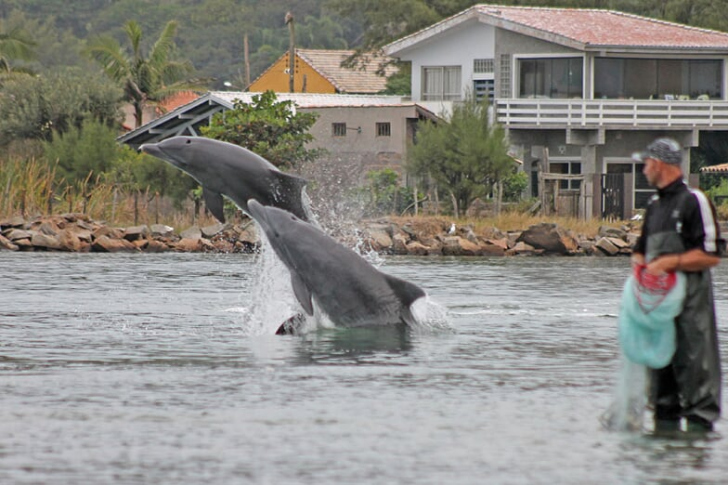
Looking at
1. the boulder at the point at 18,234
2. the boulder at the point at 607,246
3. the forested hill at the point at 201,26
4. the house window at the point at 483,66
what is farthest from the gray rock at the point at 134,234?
the forested hill at the point at 201,26

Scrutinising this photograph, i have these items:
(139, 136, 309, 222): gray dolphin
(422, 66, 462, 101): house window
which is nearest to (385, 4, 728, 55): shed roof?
(422, 66, 462, 101): house window

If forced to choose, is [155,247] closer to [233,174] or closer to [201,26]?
[233,174]

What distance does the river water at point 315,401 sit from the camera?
9.27 m

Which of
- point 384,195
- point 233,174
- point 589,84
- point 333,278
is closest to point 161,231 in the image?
point 384,195

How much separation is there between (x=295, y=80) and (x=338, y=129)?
25.4 m

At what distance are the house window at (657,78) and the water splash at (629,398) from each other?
44.3m

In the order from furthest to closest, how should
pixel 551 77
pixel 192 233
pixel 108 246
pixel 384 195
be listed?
1. pixel 551 77
2. pixel 384 195
3. pixel 192 233
4. pixel 108 246

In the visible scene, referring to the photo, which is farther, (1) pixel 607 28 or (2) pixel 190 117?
(1) pixel 607 28

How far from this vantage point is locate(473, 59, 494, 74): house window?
56.8m

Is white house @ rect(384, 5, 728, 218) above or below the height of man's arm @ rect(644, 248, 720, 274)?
above

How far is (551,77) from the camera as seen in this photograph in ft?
179

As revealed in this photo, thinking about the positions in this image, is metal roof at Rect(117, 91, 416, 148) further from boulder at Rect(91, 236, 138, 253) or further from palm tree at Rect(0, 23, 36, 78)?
palm tree at Rect(0, 23, 36, 78)

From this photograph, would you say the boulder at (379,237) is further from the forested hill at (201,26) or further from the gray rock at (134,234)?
the forested hill at (201,26)

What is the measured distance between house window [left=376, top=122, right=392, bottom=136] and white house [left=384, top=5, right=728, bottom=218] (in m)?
2.07
